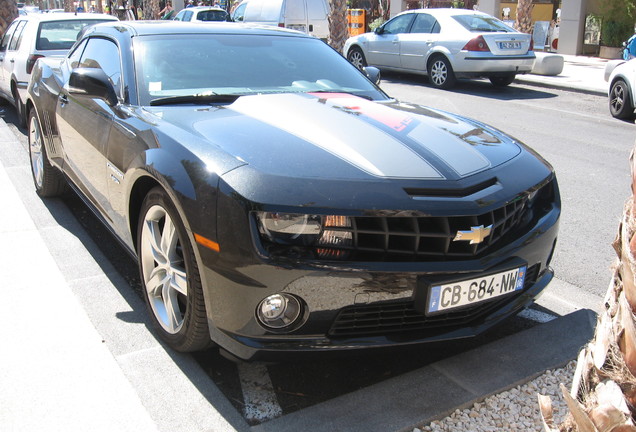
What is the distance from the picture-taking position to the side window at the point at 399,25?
46.8ft

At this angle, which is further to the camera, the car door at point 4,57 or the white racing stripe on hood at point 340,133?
the car door at point 4,57

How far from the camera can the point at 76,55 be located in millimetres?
4938

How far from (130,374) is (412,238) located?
1462mm

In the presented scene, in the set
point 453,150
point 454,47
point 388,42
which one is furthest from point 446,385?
point 388,42

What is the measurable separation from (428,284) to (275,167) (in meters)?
0.78

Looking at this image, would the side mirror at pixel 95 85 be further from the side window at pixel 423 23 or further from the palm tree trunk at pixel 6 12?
the palm tree trunk at pixel 6 12

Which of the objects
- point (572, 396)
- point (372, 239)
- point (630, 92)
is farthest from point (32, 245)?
point (630, 92)

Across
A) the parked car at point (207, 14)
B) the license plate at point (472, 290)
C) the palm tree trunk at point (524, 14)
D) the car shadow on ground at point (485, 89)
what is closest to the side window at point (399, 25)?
the car shadow on ground at point (485, 89)

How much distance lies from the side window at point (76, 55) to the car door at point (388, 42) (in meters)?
10.3

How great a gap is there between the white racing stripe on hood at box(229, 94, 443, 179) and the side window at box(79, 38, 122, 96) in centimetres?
86

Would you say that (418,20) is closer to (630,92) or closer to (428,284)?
(630,92)

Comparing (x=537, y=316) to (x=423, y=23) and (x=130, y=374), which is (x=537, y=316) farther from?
(x=423, y=23)

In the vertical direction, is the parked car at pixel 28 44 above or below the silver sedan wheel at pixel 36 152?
above

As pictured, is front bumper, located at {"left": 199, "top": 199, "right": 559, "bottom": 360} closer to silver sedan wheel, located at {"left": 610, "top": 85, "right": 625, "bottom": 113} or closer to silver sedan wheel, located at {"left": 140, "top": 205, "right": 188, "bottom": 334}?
silver sedan wheel, located at {"left": 140, "top": 205, "right": 188, "bottom": 334}
